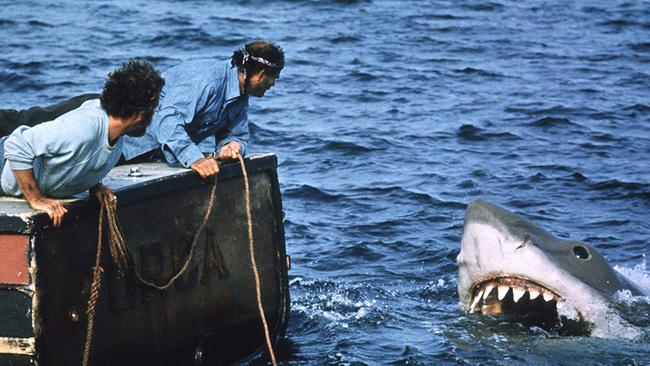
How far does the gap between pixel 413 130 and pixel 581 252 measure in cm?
594

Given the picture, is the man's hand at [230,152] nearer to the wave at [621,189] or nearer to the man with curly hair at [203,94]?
the man with curly hair at [203,94]

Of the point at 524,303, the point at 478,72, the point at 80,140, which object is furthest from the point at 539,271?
the point at 478,72

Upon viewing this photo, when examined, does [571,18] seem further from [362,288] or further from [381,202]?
[362,288]

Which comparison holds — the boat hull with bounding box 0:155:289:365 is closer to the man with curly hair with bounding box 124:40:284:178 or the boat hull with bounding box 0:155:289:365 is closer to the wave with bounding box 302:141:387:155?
the man with curly hair with bounding box 124:40:284:178

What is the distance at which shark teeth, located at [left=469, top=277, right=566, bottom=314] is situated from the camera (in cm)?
655

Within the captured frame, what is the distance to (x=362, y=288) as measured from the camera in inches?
316

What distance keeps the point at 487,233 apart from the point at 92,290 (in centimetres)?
243

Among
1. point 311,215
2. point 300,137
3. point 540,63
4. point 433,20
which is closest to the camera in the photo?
point 311,215

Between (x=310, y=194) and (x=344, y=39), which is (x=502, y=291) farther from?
(x=344, y=39)

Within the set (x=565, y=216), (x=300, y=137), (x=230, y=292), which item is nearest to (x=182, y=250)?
(x=230, y=292)

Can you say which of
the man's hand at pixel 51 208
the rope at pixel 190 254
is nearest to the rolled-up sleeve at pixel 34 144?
the man's hand at pixel 51 208

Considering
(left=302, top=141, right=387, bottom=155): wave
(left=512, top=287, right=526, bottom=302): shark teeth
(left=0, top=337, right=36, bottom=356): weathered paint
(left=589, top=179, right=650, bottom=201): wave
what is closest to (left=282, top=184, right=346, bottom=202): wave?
(left=302, top=141, right=387, bottom=155): wave

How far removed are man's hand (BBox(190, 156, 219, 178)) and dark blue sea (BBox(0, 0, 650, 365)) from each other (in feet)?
4.50

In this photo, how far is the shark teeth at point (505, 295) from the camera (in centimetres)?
655
